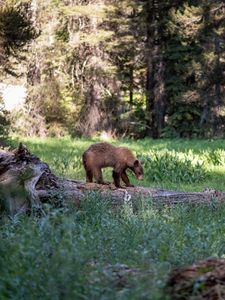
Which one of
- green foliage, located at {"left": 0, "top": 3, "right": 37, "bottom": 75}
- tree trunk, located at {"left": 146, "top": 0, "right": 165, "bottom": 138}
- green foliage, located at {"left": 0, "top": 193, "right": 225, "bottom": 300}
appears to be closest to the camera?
green foliage, located at {"left": 0, "top": 193, "right": 225, "bottom": 300}

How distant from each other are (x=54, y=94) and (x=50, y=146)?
43.5 feet

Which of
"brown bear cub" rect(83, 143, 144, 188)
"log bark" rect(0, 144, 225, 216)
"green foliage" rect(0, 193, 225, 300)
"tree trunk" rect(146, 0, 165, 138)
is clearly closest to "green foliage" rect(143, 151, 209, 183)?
"brown bear cub" rect(83, 143, 144, 188)

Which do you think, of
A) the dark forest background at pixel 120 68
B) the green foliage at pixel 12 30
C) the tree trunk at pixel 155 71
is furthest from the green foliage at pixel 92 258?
the tree trunk at pixel 155 71

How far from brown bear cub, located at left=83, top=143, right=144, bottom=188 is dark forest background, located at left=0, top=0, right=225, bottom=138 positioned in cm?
2063

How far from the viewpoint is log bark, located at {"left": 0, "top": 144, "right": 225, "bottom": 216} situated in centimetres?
781

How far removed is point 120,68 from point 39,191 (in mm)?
29240

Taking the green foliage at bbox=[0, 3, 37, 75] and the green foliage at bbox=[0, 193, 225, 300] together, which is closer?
the green foliage at bbox=[0, 193, 225, 300]

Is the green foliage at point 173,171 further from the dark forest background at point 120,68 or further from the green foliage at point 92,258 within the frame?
the dark forest background at point 120,68

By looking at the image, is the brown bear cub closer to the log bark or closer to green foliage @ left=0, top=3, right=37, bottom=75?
the log bark

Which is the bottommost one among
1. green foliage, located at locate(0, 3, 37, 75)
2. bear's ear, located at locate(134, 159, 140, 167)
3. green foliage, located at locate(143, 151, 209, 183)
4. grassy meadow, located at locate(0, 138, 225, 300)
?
green foliage, located at locate(143, 151, 209, 183)

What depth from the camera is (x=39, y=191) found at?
A: 8.28m

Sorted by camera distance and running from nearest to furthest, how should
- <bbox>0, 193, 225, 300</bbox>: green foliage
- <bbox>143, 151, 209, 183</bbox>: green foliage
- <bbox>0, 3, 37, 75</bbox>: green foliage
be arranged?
<bbox>0, 193, 225, 300</bbox>: green foliage, <bbox>143, 151, 209, 183</bbox>: green foliage, <bbox>0, 3, 37, 75</bbox>: green foliage

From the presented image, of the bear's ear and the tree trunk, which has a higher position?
the tree trunk

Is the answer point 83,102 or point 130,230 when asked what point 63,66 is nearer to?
point 83,102
